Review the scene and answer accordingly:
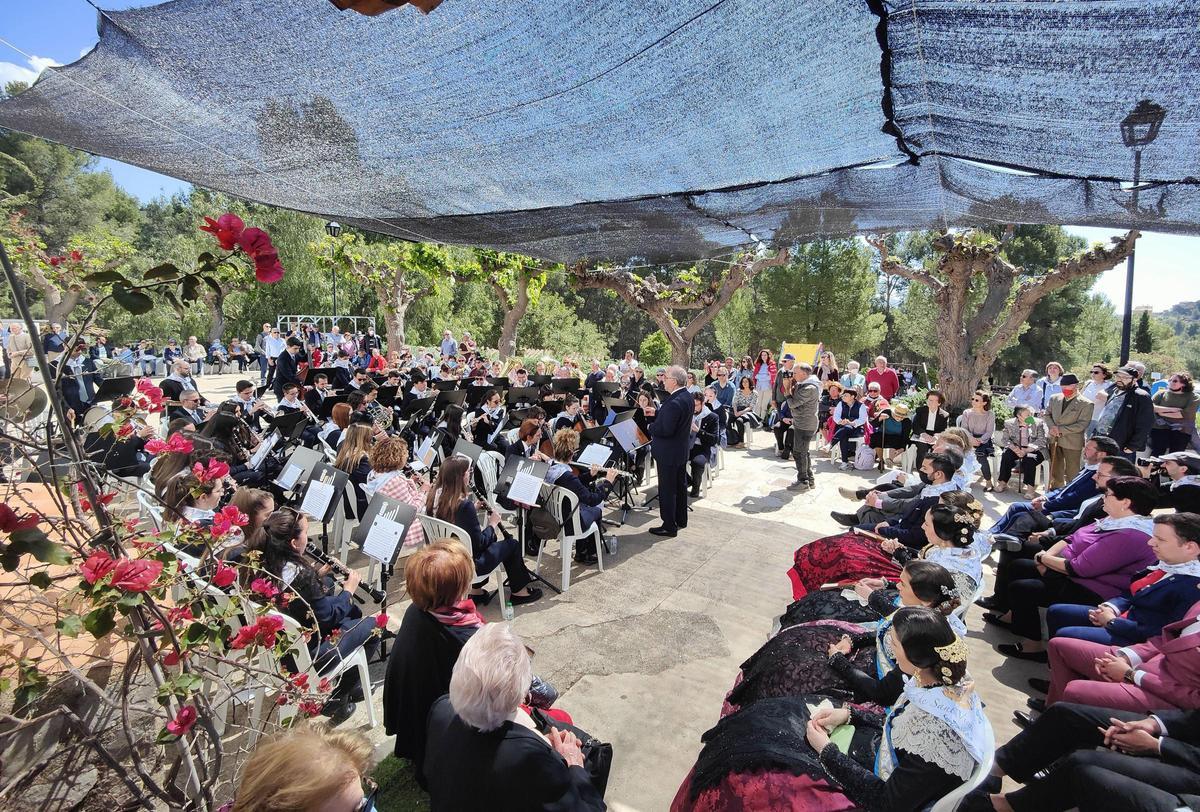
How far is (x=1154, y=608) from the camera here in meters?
2.78

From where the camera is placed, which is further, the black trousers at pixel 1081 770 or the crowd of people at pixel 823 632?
the black trousers at pixel 1081 770

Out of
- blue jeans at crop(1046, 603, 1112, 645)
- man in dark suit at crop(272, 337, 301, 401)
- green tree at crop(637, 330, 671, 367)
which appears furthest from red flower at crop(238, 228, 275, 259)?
green tree at crop(637, 330, 671, 367)

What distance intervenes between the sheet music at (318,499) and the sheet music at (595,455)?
2.08 metres

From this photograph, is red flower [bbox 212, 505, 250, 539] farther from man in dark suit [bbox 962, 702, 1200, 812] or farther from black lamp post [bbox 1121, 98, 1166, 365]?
black lamp post [bbox 1121, 98, 1166, 365]

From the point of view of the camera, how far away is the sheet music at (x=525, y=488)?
424 cm

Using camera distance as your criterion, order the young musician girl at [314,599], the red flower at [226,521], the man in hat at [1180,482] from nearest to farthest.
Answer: the red flower at [226,521] → the young musician girl at [314,599] → the man in hat at [1180,482]

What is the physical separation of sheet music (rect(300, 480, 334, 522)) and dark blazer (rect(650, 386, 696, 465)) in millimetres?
3102

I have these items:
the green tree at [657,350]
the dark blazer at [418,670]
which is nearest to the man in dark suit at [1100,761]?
the dark blazer at [418,670]

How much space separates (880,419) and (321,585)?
762 cm

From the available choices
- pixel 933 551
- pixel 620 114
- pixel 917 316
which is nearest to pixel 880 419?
pixel 933 551

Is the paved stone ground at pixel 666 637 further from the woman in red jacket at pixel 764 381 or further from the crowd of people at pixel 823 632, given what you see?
the woman in red jacket at pixel 764 381

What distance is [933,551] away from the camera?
308 centimetres

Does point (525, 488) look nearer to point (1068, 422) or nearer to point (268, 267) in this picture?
point (268, 267)

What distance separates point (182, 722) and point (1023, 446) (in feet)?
29.7
